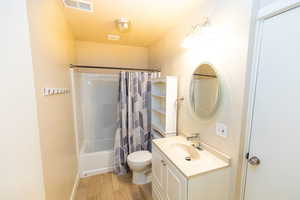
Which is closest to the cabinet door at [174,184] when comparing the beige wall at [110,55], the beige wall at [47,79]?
the beige wall at [47,79]

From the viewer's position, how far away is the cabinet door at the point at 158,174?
1.46 meters

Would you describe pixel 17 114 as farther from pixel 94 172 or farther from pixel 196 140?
pixel 94 172

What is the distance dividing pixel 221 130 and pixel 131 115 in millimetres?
1482

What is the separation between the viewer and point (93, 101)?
2990 millimetres

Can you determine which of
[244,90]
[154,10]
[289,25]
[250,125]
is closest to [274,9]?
[289,25]

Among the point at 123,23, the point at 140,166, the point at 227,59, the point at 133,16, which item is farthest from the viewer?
the point at 140,166

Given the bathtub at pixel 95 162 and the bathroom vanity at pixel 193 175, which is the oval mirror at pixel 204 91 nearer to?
the bathroom vanity at pixel 193 175

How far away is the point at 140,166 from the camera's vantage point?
2.00 metres

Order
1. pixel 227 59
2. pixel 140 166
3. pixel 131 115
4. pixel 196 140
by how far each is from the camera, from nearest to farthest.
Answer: pixel 227 59 < pixel 196 140 < pixel 140 166 < pixel 131 115

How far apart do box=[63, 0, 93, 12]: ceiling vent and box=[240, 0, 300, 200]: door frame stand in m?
1.62

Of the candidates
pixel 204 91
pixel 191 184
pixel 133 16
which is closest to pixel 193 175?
pixel 191 184

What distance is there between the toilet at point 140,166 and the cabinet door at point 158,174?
0.36m

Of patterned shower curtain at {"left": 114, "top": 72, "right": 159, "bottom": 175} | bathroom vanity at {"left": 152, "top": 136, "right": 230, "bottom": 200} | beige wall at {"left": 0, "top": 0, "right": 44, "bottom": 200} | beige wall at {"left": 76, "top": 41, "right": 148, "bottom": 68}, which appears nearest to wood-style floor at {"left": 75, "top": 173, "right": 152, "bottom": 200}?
patterned shower curtain at {"left": 114, "top": 72, "right": 159, "bottom": 175}

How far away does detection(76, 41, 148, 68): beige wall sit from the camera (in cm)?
274
